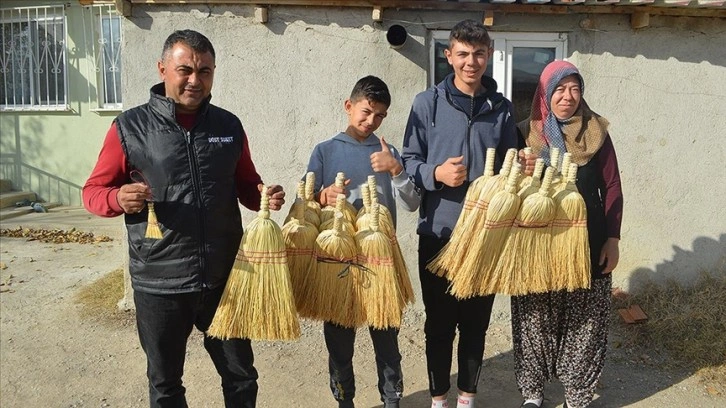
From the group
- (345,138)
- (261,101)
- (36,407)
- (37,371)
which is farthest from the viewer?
(261,101)

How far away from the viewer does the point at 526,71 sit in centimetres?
441

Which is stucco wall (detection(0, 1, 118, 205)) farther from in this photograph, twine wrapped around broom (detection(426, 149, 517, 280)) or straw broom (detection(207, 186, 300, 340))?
twine wrapped around broom (detection(426, 149, 517, 280))

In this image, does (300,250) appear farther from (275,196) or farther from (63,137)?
(63,137)

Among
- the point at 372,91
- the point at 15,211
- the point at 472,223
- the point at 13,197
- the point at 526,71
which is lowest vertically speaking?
the point at 15,211

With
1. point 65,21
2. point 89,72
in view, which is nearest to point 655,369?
point 89,72

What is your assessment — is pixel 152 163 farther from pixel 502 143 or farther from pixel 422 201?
pixel 502 143

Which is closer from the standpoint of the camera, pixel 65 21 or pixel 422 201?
pixel 422 201

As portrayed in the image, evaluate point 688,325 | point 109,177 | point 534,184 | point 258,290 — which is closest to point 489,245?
point 534,184

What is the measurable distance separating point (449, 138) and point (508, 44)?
6.84ft

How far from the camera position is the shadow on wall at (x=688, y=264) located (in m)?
4.57

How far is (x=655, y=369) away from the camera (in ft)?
12.5

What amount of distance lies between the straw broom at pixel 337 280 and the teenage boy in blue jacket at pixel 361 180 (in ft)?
0.60

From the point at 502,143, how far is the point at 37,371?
3.45 metres

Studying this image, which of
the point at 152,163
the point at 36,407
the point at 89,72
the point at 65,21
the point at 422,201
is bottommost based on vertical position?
the point at 36,407
